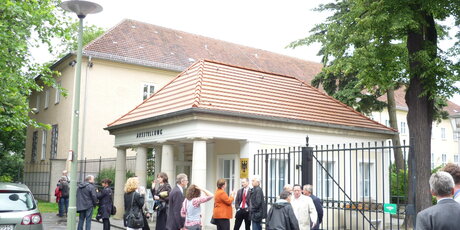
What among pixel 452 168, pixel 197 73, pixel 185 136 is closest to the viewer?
pixel 452 168

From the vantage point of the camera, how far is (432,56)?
17250 mm

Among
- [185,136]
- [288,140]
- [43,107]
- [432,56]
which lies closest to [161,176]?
[185,136]

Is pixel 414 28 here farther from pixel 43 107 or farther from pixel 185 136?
pixel 43 107

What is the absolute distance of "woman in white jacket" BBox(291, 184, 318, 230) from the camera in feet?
34.5

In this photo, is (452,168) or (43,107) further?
(43,107)

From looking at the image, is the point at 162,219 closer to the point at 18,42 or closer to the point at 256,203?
the point at 256,203

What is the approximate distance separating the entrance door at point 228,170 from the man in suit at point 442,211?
12.1m

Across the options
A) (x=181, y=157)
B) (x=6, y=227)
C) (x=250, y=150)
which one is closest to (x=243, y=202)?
(x=250, y=150)

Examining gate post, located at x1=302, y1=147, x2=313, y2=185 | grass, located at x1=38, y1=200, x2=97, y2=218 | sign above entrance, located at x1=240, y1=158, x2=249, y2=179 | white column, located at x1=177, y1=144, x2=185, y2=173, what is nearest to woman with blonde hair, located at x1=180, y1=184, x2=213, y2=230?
gate post, located at x1=302, y1=147, x2=313, y2=185

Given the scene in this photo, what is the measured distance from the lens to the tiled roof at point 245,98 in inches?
624

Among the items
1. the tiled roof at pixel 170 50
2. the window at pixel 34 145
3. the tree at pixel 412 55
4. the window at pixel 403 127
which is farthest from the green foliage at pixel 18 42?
the window at pixel 403 127

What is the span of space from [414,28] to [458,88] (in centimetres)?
269

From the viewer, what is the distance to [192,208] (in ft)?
32.6

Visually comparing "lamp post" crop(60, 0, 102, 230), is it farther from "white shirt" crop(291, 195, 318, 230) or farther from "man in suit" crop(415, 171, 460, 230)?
"man in suit" crop(415, 171, 460, 230)
